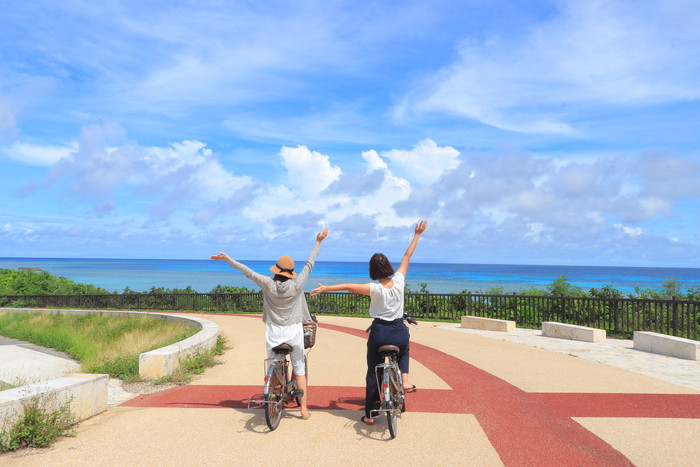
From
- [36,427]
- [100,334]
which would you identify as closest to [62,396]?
[36,427]

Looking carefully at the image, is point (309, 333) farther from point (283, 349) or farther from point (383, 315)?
point (383, 315)

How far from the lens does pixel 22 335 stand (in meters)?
18.9

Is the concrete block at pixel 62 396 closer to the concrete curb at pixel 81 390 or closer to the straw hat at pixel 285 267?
the concrete curb at pixel 81 390

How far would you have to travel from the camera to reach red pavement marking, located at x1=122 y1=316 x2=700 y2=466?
5.00 meters

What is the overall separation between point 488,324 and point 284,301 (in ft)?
39.0

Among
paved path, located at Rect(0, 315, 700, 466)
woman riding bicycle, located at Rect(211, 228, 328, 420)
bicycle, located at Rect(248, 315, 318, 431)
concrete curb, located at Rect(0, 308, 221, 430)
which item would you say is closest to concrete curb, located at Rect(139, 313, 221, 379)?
concrete curb, located at Rect(0, 308, 221, 430)

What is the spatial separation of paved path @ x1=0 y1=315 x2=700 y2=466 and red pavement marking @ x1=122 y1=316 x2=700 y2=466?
1 cm

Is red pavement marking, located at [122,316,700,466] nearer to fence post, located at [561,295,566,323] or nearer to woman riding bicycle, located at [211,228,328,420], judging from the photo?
woman riding bicycle, located at [211,228,328,420]

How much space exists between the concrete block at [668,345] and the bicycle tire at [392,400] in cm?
760

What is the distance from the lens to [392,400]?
18.2 feet

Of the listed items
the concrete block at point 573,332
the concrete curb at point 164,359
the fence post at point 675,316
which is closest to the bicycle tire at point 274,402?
the concrete curb at point 164,359

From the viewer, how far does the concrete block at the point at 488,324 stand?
15.9 meters

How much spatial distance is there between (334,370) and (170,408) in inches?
127

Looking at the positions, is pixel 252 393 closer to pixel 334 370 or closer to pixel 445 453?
pixel 334 370
